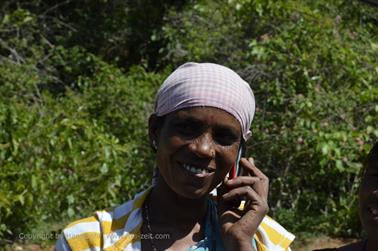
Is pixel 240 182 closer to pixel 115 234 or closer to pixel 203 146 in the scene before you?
pixel 203 146

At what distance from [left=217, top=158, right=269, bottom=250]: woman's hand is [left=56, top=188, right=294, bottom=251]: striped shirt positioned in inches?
3.1

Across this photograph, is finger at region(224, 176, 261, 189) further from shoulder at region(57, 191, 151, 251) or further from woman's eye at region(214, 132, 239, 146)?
shoulder at region(57, 191, 151, 251)

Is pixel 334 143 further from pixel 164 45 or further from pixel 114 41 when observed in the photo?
pixel 114 41

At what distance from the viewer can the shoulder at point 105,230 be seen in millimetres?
1939

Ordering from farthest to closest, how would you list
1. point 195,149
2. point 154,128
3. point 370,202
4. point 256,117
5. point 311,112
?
point 256,117 < point 311,112 < point 370,202 < point 154,128 < point 195,149

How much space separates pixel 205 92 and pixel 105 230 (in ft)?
1.35

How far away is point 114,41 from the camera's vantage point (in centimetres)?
964

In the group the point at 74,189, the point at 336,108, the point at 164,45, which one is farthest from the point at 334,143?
the point at 164,45

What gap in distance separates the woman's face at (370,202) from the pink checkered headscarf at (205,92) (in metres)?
0.42

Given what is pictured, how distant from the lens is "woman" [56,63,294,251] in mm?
1954

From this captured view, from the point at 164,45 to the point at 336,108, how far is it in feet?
10.8

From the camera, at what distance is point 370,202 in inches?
86.7

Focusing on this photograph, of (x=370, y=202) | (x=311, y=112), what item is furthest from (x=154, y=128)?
(x=311, y=112)

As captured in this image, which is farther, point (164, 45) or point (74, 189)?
point (164, 45)
